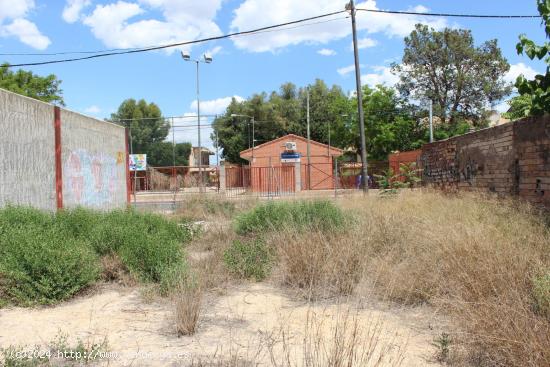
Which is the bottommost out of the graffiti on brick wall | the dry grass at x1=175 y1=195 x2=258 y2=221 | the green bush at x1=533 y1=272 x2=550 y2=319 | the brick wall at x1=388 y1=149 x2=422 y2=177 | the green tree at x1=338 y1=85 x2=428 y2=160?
the green bush at x1=533 y1=272 x2=550 y2=319

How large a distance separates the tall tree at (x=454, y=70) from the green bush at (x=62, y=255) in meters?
32.8

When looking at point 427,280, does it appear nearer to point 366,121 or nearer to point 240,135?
point 366,121

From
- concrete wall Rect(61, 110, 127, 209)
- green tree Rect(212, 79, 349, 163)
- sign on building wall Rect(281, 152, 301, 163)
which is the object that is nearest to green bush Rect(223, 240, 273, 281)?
concrete wall Rect(61, 110, 127, 209)

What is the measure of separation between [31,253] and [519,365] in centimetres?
489

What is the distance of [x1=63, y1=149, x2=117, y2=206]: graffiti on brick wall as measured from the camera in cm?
1173

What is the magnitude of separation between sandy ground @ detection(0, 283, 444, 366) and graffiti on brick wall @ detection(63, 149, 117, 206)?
6.81 meters

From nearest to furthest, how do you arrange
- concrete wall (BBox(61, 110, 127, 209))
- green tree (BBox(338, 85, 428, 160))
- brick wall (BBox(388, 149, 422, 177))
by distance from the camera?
1. concrete wall (BBox(61, 110, 127, 209))
2. brick wall (BBox(388, 149, 422, 177))
3. green tree (BBox(338, 85, 428, 160))

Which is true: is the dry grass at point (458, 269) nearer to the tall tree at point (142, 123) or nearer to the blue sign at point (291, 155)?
the blue sign at point (291, 155)

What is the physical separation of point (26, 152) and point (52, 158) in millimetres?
1005

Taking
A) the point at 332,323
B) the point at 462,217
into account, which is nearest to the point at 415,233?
the point at 462,217

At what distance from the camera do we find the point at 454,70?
35938 millimetres

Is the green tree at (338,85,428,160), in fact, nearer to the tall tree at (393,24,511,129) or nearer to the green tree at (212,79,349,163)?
the tall tree at (393,24,511,129)

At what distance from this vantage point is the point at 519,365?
307 cm

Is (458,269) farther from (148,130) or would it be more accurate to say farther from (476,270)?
(148,130)
